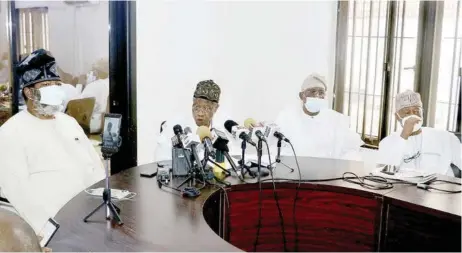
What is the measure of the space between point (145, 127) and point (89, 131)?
0.46 meters

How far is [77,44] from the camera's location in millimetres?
3996

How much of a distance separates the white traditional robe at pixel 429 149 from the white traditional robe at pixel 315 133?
0.33 metres

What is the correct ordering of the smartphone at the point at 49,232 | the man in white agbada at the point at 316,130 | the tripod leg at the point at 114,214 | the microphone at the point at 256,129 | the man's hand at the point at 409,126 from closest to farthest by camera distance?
the smartphone at the point at 49,232
the tripod leg at the point at 114,214
the microphone at the point at 256,129
the man's hand at the point at 409,126
the man in white agbada at the point at 316,130

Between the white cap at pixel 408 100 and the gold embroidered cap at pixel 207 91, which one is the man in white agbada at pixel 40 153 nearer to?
the gold embroidered cap at pixel 207 91

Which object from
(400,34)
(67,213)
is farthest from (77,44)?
(400,34)

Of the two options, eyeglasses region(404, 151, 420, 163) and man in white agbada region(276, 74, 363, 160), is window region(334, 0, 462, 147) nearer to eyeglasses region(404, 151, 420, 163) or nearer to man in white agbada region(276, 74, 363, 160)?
man in white agbada region(276, 74, 363, 160)

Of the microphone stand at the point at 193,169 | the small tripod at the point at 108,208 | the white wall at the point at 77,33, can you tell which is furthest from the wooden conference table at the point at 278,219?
the white wall at the point at 77,33

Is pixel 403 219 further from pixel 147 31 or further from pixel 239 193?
pixel 147 31

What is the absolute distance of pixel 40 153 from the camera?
8.47ft

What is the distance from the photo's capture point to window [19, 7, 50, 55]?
Result: 12.7 ft

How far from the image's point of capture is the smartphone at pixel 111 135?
1.91 metres

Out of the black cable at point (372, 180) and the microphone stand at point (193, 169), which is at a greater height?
the microphone stand at point (193, 169)

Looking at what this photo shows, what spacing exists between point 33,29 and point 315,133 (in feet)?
7.81

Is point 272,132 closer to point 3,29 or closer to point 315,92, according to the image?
point 315,92
